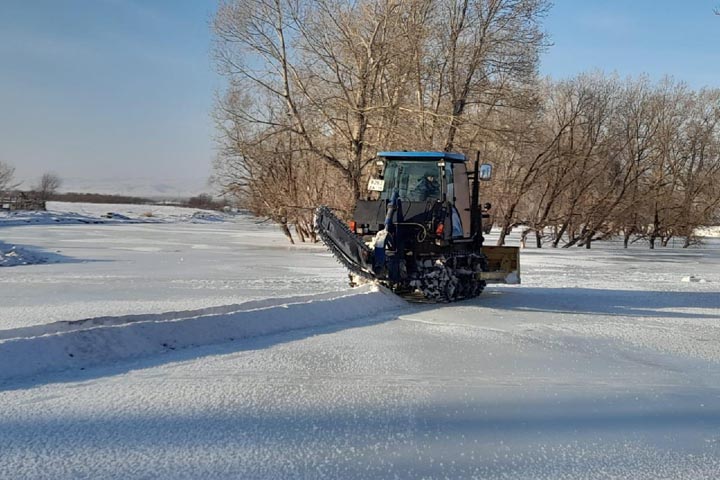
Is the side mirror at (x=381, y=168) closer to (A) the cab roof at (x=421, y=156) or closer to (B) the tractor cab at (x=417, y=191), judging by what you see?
(B) the tractor cab at (x=417, y=191)

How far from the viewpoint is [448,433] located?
4840 millimetres

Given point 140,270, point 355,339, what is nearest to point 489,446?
point 355,339

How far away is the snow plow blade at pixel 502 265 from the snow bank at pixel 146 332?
3.98 m

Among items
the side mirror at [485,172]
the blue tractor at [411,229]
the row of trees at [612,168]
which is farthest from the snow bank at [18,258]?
the row of trees at [612,168]

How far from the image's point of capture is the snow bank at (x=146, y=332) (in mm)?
6289

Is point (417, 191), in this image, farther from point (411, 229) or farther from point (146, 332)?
point (146, 332)

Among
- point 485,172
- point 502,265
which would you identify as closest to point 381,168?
point 485,172

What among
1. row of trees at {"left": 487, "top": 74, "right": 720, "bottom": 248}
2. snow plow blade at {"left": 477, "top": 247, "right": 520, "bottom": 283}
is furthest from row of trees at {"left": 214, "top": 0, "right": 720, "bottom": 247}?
snow plow blade at {"left": 477, "top": 247, "right": 520, "bottom": 283}

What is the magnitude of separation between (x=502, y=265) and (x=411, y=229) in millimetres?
3814

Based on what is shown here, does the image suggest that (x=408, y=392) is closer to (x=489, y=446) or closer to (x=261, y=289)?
(x=489, y=446)

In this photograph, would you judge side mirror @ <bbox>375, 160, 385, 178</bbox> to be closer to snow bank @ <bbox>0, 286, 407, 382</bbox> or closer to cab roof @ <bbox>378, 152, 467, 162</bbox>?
cab roof @ <bbox>378, 152, 467, 162</bbox>

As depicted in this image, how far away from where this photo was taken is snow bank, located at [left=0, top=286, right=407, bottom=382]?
6.29 m

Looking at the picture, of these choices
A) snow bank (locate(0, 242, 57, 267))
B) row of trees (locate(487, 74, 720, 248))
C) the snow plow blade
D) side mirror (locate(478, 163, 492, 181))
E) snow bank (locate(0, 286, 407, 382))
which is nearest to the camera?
snow bank (locate(0, 286, 407, 382))

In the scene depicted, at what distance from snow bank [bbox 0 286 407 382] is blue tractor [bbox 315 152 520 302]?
4.31 ft
